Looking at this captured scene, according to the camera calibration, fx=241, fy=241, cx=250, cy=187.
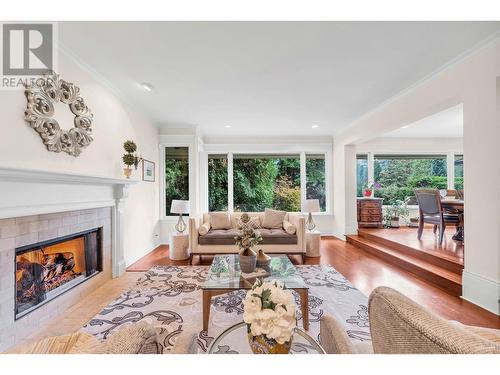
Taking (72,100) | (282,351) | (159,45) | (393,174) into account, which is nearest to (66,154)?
(72,100)

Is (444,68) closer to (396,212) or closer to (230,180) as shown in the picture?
(396,212)

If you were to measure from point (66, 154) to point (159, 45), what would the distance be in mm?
1438

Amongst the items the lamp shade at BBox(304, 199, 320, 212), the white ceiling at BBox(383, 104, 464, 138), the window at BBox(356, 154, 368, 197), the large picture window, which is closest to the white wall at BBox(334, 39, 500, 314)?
the white ceiling at BBox(383, 104, 464, 138)

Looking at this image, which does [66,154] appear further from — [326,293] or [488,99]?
[488,99]

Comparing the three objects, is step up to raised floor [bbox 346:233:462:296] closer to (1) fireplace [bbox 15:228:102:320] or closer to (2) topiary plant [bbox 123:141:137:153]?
(1) fireplace [bbox 15:228:102:320]

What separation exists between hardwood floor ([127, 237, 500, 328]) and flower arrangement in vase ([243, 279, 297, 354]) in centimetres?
229

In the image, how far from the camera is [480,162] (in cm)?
242

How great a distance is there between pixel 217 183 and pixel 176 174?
4.10 ft

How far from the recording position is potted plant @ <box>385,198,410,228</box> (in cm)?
605

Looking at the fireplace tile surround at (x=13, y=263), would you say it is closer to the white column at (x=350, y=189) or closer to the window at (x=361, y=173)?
the white column at (x=350, y=189)

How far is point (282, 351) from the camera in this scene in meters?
0.93

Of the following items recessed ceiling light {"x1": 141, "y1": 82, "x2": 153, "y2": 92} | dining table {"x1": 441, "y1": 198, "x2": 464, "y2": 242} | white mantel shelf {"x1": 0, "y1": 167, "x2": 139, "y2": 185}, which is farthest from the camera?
dining table {"x1": 441, "y1": 198, "x2": 464, "y2": 242}
